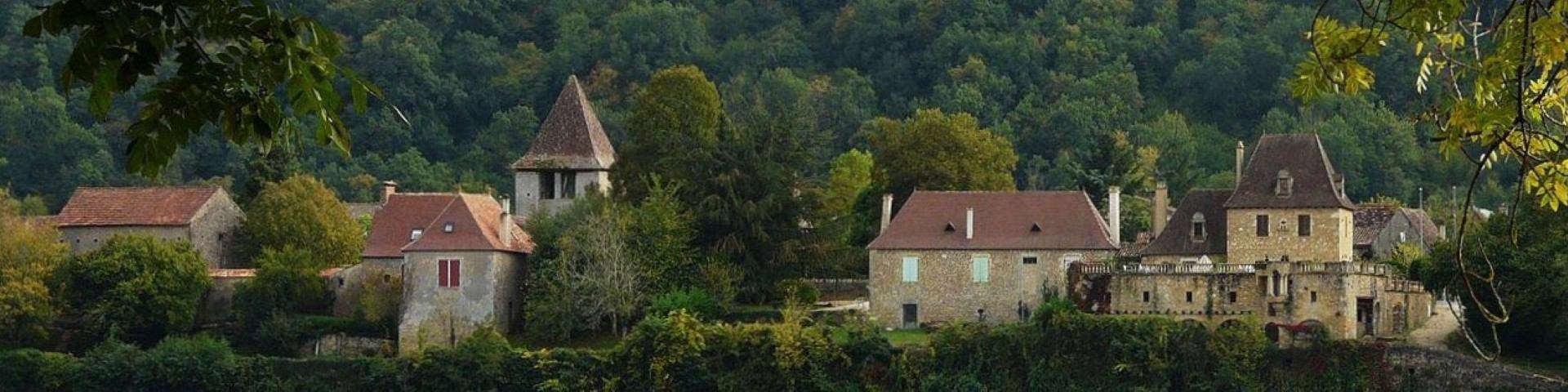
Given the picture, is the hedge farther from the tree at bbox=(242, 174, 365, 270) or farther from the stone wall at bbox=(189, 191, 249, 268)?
the stone wall at bbox=(189, 191, 249, 268)

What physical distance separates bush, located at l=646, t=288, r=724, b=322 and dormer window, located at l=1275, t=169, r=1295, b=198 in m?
11.5

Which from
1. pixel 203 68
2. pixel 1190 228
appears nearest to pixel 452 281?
pixel 1190 228

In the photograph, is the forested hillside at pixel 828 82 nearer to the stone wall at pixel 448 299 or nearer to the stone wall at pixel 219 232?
the stone wall at pixel 219 232

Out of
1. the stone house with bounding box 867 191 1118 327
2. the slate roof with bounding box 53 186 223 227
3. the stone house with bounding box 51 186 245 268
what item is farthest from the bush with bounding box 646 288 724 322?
the slate roof with bounding box 53 186 223 227

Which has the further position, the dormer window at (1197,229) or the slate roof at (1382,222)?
the slate roof at (1382,222)

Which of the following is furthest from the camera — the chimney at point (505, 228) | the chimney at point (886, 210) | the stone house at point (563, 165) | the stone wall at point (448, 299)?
the stone house at point (563, 165)

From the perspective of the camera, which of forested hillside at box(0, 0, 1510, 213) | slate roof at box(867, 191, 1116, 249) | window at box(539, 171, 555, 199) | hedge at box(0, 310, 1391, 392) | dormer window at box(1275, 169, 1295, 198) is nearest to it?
hedge at box(0, 310, 1391, 392)

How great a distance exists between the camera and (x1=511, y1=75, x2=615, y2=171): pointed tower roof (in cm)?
6756

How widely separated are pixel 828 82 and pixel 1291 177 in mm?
59850

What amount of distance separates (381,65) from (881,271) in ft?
197

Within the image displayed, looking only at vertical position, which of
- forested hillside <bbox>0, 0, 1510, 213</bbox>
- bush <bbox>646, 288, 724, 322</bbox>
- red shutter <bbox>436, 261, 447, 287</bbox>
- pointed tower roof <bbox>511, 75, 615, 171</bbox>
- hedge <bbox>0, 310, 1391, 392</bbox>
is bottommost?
hedge <bbox>0, 310, 1391, 392</bbox>

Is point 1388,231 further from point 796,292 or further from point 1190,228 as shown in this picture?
point 796,292

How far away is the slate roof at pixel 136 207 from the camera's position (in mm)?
64625

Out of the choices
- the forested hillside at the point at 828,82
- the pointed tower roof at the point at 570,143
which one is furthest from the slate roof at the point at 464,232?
the forested hillside at the point at 828,82
